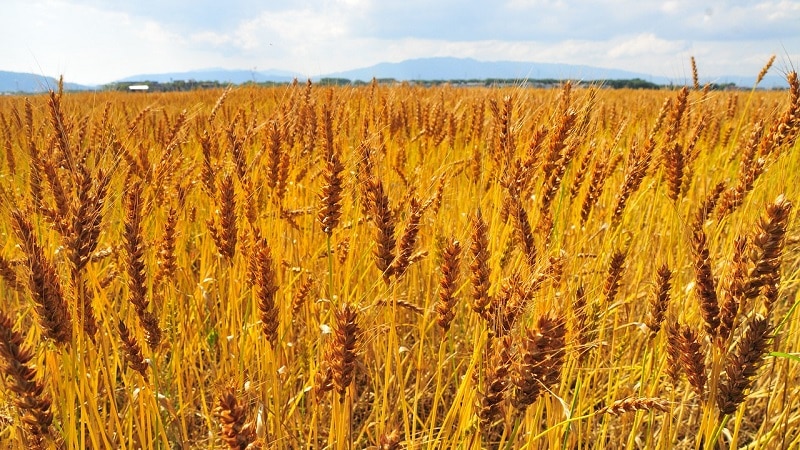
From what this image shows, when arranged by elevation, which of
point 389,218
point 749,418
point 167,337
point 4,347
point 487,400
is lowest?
point 749,418

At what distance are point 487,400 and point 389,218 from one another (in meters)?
A: 0.45

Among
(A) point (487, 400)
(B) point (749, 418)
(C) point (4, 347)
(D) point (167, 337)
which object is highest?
(C) point (4, 347)

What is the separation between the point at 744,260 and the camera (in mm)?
969

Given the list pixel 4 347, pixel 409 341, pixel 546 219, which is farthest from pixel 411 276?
pixel 4 347

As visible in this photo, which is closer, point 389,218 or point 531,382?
point 531,382

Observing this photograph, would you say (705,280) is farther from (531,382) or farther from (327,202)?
(327,202)

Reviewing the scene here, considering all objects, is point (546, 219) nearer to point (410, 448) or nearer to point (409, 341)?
point (410, 448)

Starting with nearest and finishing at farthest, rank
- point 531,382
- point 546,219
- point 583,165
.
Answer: point 531,382, point 546,219, point 583,165

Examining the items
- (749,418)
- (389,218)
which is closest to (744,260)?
(389,218)

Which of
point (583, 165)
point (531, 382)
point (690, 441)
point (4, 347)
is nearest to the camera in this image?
point (4, 347)

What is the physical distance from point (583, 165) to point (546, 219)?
1.37ft

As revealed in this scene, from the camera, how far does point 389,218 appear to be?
1160mm

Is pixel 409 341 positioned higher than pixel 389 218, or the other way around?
pixel 389 218

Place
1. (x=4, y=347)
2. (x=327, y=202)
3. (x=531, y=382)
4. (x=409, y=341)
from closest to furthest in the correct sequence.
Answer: (x=4, y=347)
(x=531, y=382)
(x=327, y=202)
(x=409, y=341)
